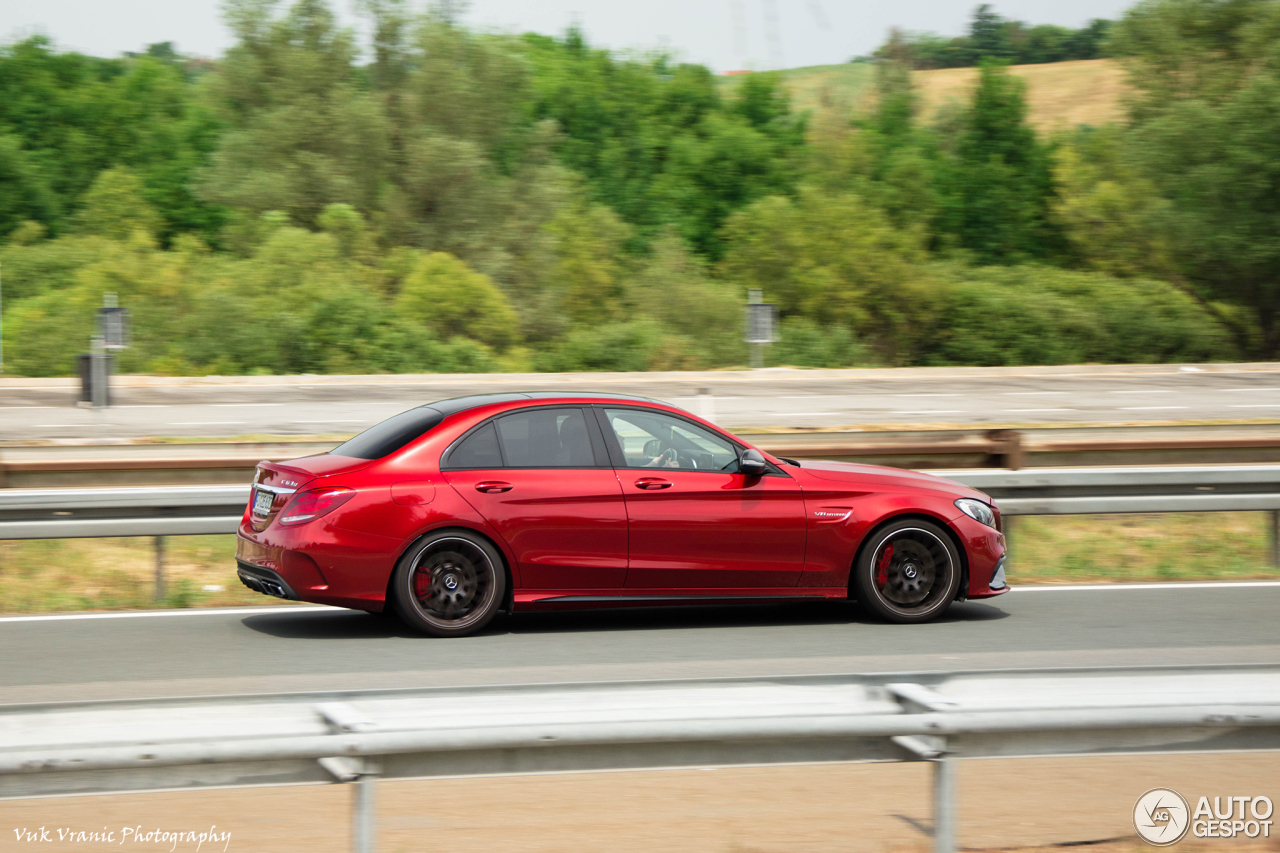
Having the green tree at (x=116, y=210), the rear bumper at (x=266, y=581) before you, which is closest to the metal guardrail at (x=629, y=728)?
the rear bumper at (x=266, y=581)

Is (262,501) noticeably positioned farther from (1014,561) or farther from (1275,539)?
(1275,539)

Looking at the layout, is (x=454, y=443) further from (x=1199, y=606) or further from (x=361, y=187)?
(x=361, y=187)

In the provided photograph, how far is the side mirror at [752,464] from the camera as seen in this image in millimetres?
7902

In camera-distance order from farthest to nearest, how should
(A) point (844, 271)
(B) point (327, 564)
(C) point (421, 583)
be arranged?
(A) point (844, 271), (C) point (421, 583), (B) point (327, 564)

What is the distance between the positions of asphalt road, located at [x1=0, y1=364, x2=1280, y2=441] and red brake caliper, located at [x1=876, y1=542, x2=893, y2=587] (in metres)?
14.0

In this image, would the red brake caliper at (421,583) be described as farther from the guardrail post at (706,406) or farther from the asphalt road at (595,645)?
the guardrail post at (706,406)

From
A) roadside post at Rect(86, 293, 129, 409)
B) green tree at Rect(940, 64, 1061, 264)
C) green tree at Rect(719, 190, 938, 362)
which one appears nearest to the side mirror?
roadside post at Rect(86, 293, 129, 409)

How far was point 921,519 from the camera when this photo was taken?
27.0 ft

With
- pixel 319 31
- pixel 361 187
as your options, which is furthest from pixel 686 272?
pixel 319 31

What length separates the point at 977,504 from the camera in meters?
8.34

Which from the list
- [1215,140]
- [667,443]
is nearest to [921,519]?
[667,443]

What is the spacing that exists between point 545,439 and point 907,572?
2371 mm

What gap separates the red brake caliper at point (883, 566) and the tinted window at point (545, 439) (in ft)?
6.13

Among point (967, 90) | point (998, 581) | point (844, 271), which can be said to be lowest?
point (998, 581)
